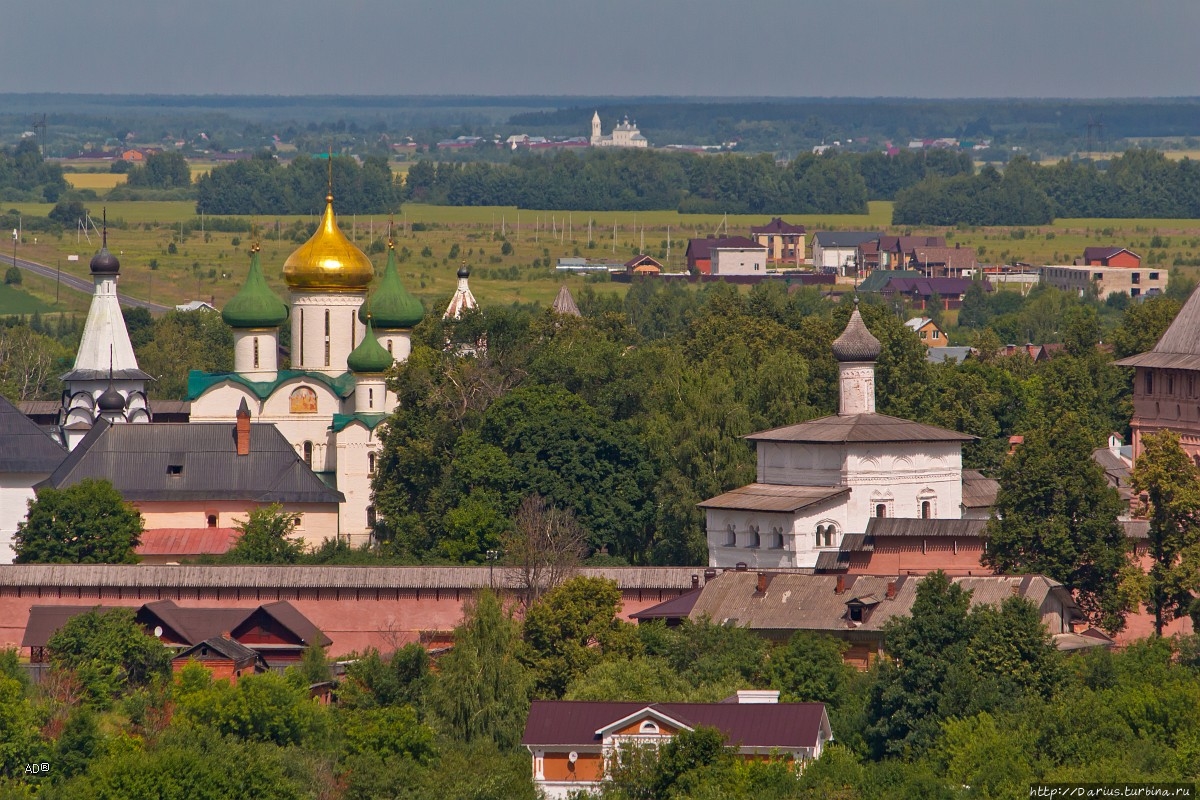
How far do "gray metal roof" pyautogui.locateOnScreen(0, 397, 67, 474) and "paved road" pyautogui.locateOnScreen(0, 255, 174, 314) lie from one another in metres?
49.8

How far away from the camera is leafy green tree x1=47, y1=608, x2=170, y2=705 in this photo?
3688 cm

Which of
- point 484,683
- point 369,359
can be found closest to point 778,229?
point 369,359

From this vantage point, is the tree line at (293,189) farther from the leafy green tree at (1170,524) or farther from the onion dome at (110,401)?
the leafy green tree at (1170,524)

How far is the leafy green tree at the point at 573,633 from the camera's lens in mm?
36281

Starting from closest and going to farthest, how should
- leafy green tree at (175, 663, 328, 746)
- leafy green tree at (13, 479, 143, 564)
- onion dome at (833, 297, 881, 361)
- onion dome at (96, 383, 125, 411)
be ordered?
1. leafy green tree at (175, 663, 328, 746)
2. onion dome at (833, 297, 881, 361)
3. leafy green tree at (13, 479, 143, 564)
4. onion dome at (96, 383, 125, 411)

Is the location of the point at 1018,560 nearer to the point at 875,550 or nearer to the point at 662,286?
the point at 875,550

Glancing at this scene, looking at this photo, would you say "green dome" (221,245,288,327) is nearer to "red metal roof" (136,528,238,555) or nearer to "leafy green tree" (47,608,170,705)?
"red metal roof" (136,528,238,555)

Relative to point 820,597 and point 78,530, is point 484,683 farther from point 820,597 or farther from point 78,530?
point 78,530

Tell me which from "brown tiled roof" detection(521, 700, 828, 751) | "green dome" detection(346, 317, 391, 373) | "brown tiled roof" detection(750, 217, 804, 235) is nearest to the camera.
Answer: "brown tiled roof" detection(521, 700, 828, 751)

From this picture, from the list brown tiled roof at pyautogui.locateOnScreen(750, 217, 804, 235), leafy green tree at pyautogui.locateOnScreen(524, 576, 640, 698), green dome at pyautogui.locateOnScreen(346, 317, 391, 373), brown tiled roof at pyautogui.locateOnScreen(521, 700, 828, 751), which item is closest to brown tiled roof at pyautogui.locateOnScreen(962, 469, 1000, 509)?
leafy green tree at pyautogui.locateOnScreen(524, 576, 640, 698)

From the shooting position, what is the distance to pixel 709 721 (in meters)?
31.3

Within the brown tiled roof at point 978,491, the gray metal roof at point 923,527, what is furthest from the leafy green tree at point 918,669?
the brown tiled roof at point 978,491

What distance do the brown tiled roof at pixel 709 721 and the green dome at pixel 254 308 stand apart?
24.2 m

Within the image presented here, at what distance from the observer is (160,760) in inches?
1220
